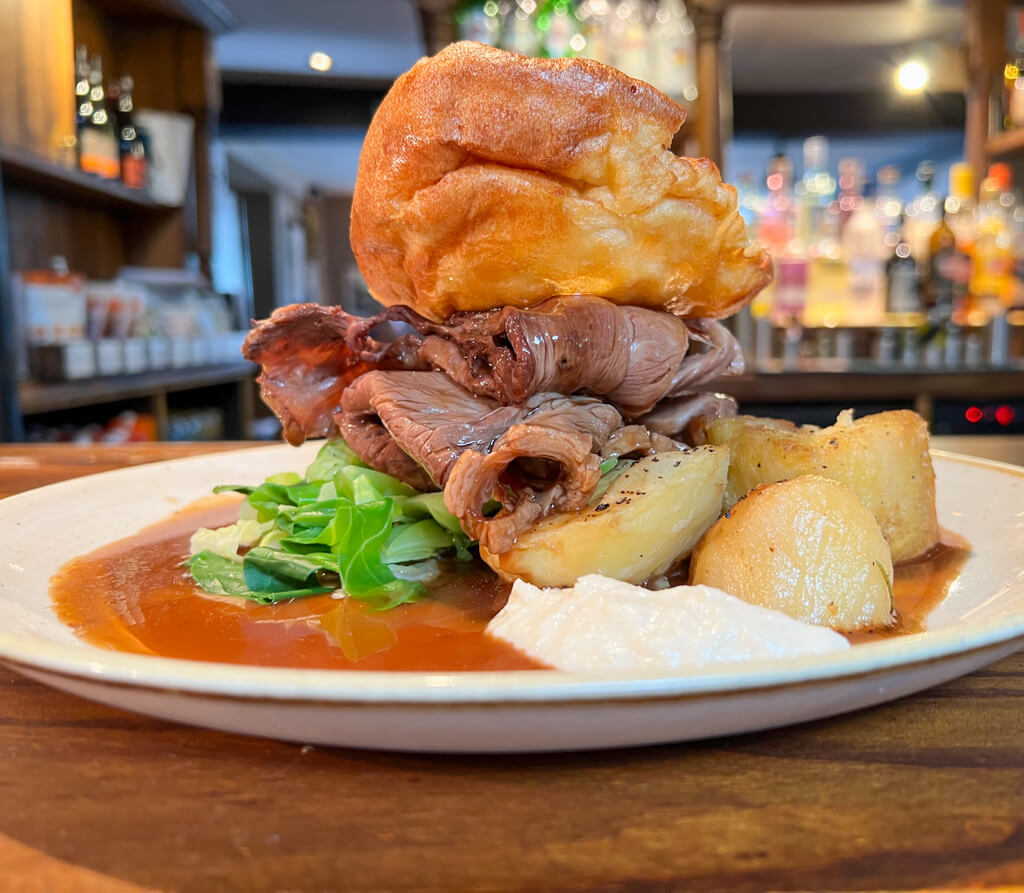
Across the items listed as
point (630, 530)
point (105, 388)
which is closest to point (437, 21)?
point (105, 388)

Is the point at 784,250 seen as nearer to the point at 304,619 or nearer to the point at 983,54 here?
the point at 983,54

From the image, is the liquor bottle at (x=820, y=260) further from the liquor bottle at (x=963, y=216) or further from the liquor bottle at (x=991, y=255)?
the liquor bottle at (x=991, y=255)

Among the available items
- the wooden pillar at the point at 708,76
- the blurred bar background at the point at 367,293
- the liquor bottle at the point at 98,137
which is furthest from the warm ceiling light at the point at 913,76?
the liquor bottle at the point at 98,137

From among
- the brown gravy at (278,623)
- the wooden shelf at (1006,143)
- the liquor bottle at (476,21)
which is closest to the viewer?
the brown gravy at (278,623)

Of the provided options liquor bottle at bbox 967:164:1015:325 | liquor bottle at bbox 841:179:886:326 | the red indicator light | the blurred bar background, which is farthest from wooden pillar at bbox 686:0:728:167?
the red indicator light

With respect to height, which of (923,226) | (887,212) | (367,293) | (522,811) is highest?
(887,212)

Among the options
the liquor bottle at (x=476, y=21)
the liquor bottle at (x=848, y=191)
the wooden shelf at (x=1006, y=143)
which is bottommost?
the liquor bottle at (x=848, y=191)
